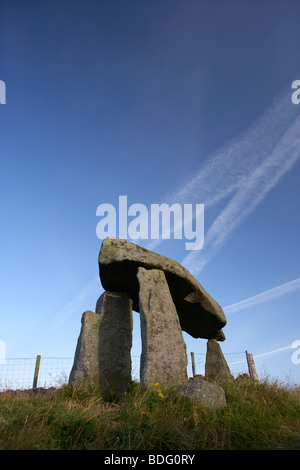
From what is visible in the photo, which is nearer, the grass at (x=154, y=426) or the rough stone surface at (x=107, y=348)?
the grass at (x=154, y=426)

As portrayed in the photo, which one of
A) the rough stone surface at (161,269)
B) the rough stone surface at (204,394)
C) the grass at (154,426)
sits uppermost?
the rough stone surface at (161,269)

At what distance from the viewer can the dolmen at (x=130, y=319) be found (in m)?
7.06

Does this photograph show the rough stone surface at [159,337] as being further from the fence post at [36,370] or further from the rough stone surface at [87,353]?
the fence post at [36,370]

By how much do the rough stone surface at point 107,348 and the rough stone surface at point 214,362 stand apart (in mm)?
3502

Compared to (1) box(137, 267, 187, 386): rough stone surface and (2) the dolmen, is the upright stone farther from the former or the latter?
(1) box(137, 267, 187, 386): rough stone surface

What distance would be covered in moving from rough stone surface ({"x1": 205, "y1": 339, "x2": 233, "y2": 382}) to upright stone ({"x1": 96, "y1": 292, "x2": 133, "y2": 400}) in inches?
136

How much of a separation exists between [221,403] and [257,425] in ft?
2.16

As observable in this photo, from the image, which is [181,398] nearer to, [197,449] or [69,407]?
[197,449]

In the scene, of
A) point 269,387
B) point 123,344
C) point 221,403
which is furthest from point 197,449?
point 123,344

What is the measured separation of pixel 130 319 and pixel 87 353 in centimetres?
143

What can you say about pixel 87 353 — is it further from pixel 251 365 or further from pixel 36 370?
pixel 251 365

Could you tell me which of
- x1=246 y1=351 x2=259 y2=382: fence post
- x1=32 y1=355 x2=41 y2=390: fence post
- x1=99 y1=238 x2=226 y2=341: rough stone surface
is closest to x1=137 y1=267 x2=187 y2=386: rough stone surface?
x1=99 y1=238 x2=226 y2=341: rough stone surface

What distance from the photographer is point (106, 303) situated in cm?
889

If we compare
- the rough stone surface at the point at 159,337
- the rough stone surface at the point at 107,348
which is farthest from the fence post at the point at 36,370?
the rough stone surface at the point at 159,337
